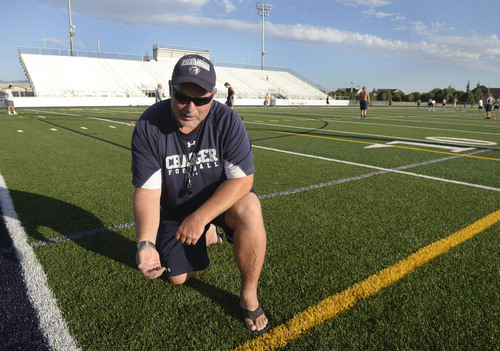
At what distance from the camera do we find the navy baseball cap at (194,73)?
195 centimetres

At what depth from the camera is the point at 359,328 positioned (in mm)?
1937

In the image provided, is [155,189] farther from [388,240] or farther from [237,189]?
[388,240]

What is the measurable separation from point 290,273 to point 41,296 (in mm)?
1654

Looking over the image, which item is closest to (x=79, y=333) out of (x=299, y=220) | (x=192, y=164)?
(x=192, y=164)

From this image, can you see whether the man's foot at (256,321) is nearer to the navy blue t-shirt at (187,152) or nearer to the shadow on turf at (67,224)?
the navy blue t-shirt at (187,152)

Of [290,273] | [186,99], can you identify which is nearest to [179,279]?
[290,273]

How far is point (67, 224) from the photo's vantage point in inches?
134

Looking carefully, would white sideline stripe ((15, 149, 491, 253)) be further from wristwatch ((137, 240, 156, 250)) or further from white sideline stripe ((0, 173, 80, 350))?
wristwatch ((137, 240, 156, 250))

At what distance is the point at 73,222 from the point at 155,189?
1.78m

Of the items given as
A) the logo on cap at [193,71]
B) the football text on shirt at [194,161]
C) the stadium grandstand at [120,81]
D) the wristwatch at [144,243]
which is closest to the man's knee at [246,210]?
the football text on shirt at [194,161]

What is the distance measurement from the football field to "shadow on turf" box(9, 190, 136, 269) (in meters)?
0.02

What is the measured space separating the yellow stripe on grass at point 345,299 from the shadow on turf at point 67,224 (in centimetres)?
126

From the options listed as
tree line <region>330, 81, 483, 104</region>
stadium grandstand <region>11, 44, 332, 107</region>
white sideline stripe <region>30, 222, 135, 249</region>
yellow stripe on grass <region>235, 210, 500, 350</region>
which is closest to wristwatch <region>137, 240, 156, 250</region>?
yellow stripe on grass <region>235, 210, 500, 350</region>

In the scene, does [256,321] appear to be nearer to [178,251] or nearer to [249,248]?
[249,248]
